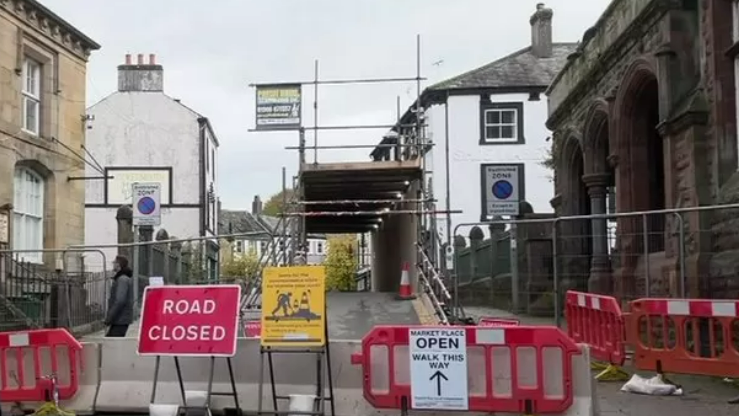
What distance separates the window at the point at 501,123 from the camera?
3925 centimetres

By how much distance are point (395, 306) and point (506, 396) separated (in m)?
11.4

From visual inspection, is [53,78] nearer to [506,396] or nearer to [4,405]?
[4,405]

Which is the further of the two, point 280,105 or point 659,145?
point 280,105

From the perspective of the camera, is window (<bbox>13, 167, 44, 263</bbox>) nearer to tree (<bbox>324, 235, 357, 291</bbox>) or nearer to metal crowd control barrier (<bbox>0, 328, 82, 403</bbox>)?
metal crowd control barrier (<bbox>0, 328, 82, 403</bbox>)

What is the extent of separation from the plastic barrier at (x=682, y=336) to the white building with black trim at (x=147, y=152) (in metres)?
36.4

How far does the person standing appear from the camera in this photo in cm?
1298

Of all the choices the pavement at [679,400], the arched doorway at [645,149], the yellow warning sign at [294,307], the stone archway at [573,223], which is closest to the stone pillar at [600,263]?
the stone archway at [573,223]

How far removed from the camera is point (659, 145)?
16344 millimetres

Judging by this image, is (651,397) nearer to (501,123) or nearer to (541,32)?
(501,123)

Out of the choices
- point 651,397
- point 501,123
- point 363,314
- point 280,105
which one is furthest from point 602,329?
point 501,123

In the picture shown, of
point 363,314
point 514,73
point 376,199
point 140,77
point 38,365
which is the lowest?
point 363,314

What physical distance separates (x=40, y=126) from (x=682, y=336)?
58.2ft

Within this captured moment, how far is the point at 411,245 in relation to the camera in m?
21.6

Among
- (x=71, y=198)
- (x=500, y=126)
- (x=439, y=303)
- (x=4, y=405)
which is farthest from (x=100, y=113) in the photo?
(x=4, y=405)
